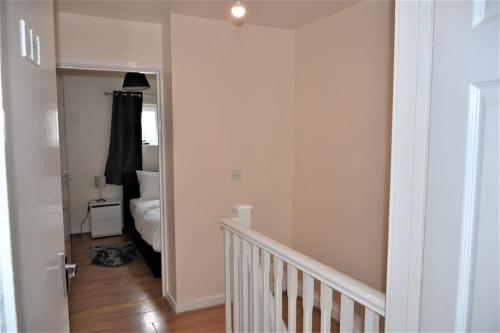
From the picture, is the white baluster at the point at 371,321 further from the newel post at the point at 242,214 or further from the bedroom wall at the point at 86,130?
the bedroom wall at the point at 86,130

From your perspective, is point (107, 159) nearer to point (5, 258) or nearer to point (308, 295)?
point (308, 295)

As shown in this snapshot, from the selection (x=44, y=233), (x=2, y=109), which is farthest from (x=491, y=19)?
(x=44, y=233)

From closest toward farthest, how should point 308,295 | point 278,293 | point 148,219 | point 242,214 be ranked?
point 308,295 → point 278,293 → point 242,214 → point 148,219

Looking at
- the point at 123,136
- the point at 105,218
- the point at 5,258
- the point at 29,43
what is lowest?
the point at 105,218

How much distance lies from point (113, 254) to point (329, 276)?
390 centimetres

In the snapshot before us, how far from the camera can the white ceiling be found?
259 centimetres

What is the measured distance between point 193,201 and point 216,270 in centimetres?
69

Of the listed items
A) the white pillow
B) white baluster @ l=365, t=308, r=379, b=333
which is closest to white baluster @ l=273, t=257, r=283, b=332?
white baluster @ l=365, t=308, r=379, b=333

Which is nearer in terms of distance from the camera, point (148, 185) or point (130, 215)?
point (130, 215)

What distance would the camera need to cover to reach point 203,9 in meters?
2.74

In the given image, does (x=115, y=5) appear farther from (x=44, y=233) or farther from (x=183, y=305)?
(x=183, y=305)

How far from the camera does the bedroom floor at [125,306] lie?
2.87m

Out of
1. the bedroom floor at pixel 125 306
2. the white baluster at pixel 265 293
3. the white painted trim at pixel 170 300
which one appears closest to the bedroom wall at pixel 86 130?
the bedroom floor at pixel 125 306

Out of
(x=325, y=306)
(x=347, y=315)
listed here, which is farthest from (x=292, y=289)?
(x=347, y=315)
